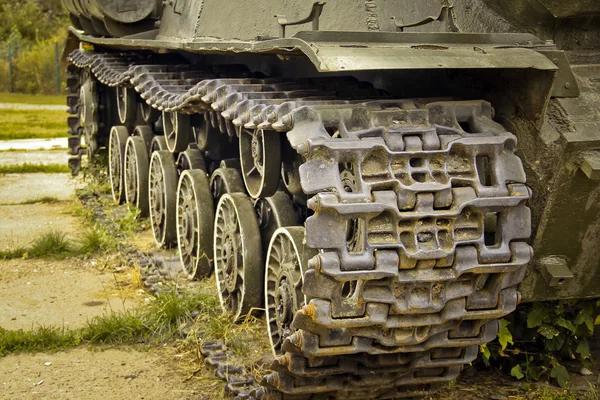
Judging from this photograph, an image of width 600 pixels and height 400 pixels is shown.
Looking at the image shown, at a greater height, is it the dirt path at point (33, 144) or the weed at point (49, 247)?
the weed at point (49, 247)

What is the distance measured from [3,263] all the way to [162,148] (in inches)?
63.7

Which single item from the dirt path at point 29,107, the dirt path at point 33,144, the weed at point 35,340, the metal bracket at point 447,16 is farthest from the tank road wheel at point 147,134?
the dirt path at point 29,107

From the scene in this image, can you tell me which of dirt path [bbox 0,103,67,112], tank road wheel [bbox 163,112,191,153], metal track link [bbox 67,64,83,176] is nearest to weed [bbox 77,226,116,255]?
tank road wheel [bbox 163,112,191,153]

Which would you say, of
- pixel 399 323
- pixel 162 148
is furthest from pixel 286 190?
pixel 162 148

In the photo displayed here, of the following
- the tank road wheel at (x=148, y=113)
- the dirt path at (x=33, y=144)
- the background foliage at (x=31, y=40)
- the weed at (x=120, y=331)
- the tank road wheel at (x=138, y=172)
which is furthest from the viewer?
the background foliage at (x=31, y=40)

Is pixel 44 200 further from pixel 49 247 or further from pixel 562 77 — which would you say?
pixel 562 77

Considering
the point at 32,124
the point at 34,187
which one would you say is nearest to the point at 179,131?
the point at 34,187

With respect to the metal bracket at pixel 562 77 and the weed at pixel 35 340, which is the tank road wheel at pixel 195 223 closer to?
the weed at pixel 35 340

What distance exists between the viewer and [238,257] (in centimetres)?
573

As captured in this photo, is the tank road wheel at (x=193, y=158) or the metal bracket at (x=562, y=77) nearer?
the metal bracket at (x=562, y=77)

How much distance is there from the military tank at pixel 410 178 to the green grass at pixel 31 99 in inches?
747

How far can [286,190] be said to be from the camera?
5.69m

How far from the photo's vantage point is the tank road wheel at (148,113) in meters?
8.71

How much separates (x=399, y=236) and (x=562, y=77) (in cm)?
107
